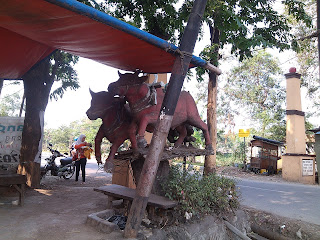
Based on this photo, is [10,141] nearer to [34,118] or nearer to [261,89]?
[34,118]

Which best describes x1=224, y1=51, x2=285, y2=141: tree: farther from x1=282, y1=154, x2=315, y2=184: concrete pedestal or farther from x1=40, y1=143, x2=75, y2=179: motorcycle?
x1=40, y1=143, x2=75, y2=179: motorcycle

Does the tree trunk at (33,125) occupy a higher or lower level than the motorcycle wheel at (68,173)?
higher

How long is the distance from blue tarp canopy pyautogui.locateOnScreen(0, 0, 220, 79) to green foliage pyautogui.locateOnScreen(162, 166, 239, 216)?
205 centimetres

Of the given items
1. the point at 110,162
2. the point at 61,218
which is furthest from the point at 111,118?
the point at 61,218

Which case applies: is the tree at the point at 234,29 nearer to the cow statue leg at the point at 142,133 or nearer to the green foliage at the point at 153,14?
the green foliage at the point at 153,14

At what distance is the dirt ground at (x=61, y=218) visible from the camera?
11.2 ft

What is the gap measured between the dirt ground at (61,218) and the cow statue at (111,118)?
122 cm

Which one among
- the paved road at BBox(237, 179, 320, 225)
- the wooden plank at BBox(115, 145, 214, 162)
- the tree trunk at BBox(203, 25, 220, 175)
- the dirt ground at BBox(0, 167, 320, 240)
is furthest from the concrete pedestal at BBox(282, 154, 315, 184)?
the wooden plank at BBox(115, 145, 214, 162)

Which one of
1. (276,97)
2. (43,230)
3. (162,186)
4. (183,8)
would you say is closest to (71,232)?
(43,230)

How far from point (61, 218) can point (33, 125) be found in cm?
325

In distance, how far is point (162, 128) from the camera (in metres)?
3.47

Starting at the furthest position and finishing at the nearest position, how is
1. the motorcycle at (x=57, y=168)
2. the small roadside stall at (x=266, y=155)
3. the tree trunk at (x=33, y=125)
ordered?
the small roadside stall at (x=266, y=155) < the motorcycle at (x=57, y=168) < the tree trunk at (x=33, y=125)

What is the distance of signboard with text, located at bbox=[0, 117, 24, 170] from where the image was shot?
6398 millimetres

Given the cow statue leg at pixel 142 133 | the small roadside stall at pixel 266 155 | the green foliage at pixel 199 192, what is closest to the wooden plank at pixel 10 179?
the cow statue leg at pixel 142 133
